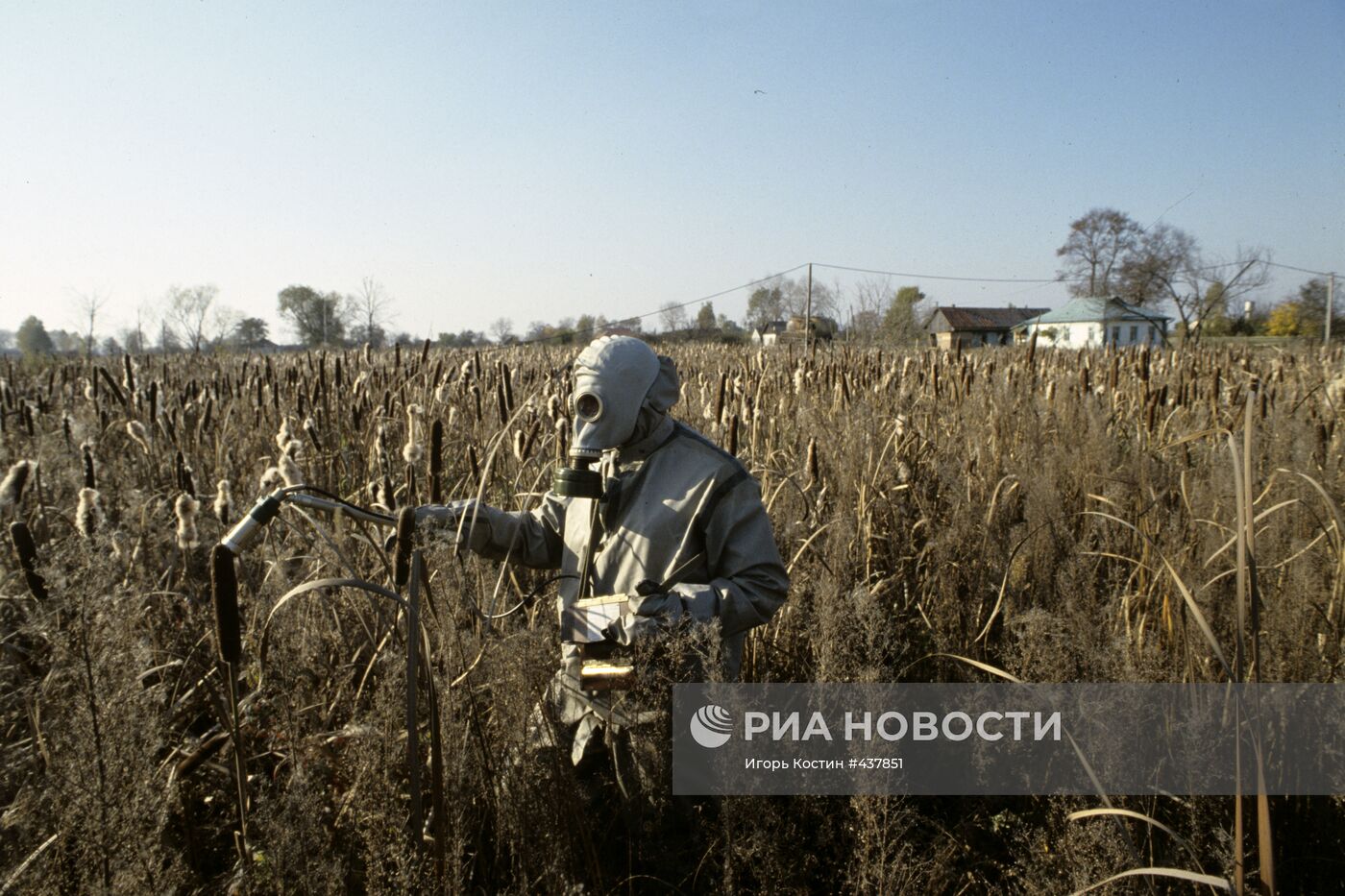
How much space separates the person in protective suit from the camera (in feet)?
5.82

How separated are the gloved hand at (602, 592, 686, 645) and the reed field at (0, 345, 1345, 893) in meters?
0.12

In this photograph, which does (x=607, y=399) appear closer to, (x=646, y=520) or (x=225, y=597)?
(x=646, y=520)

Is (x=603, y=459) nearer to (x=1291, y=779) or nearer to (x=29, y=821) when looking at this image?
(x=29, y=821)

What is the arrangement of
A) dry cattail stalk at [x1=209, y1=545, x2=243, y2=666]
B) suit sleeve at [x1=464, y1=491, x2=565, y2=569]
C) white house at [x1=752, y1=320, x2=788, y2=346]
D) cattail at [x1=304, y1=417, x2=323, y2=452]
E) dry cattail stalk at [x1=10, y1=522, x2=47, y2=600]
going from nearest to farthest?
dry cattail stalk at [x1=209, y1=545, x2=243, y2=666]
dry cattail stalk at [x1=10, y1=522, x2=47, y2=600]
suit sleeve at [x1=464, y1=491, x2=565, y2=569]
cattail at [x1=304, y1=417, x2=323, y2=452]
white house at [x1=752, y1=320, x2=788, y2=346]

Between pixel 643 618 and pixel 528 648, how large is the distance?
0.80 ft

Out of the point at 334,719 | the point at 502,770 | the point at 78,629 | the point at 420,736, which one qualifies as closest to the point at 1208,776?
the point at 502,770

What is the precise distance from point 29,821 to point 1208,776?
2.48 m

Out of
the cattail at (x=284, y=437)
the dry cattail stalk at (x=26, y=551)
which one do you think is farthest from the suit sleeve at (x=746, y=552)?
the cattail at (x=284, y=437)

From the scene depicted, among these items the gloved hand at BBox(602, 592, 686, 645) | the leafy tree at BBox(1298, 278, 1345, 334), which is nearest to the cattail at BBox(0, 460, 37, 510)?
the gloved hand at BBox(602, 592, 686, 645)

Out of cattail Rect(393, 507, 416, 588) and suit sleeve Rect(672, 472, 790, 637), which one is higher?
cattail Rect(393, 507, 416, 588)

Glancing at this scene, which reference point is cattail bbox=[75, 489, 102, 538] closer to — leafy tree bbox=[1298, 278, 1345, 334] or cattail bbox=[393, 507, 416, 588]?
cattail bbox=[393, 507, 416, 588]

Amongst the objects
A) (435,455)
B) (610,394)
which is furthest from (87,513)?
(610,394)

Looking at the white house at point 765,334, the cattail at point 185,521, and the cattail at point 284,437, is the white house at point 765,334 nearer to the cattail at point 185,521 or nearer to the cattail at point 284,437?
the cattail at point 284,437

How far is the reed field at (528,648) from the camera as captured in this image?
1396 millimetres
